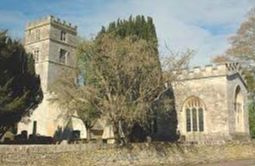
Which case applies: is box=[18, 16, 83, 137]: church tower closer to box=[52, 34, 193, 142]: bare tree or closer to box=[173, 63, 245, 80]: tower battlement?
box=[173, 63, 245, 80]: tower battlement

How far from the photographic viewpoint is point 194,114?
32.6 metres

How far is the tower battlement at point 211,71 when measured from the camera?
31469 millimetres

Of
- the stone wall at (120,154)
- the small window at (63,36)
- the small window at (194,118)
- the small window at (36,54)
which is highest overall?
the small window at (63,36)

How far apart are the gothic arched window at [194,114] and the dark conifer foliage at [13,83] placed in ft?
46.0

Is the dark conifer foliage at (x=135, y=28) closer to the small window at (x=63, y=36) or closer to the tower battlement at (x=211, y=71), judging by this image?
the tower battlement at (x=211, y=71)

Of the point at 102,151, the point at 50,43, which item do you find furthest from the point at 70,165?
the point at 50,43

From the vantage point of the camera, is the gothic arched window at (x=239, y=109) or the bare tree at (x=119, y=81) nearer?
the bare tree at (x=119, y=81)

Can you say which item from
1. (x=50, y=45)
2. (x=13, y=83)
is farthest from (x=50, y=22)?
(x=13, y=83)

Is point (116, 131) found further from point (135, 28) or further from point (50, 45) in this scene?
point (50, 45)

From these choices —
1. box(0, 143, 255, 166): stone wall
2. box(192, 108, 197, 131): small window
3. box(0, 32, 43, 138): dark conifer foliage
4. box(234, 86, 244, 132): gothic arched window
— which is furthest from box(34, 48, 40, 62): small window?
box(0, 143, 255, 166): stone wall

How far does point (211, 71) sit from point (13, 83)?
16979mm

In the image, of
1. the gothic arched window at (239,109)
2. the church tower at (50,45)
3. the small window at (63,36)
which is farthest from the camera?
the small window at (63,36)

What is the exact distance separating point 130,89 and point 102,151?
14.2 ft

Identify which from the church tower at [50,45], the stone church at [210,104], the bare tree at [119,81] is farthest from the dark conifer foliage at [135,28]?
the church tower at [50,45]
